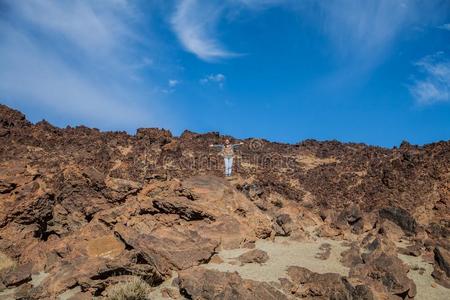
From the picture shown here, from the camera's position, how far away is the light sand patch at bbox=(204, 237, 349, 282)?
965 centimetres

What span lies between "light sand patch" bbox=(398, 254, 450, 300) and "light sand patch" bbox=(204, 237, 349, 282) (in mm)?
1494

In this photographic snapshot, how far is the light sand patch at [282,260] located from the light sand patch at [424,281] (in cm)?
149

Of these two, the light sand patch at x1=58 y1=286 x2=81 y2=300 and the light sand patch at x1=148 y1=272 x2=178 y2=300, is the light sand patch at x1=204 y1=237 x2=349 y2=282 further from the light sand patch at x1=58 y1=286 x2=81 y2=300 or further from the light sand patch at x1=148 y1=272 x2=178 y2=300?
the light sand patch at x1=58 y1=286 x2=81 y2=300

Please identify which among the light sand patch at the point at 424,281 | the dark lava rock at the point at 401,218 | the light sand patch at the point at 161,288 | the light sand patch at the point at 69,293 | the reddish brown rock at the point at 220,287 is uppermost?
the dark lava rock at the point at 401,218

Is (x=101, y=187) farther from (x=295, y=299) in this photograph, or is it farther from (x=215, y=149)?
(x=215, y=149)

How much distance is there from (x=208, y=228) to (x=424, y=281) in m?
5.21

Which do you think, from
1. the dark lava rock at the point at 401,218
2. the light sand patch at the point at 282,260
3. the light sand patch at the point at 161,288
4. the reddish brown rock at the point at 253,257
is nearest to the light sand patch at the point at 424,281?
the light sand patch at the point at 282,260

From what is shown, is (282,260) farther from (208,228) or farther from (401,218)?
(401,218)

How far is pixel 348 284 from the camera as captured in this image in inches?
310

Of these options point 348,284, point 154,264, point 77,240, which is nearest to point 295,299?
point 348,284

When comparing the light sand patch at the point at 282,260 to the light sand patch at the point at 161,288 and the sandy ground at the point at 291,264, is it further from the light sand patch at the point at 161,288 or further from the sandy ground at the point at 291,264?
the light sand patch at the point at 161,288

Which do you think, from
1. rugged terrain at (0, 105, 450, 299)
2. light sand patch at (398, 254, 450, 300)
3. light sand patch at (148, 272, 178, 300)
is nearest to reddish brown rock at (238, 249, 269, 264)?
rugged terrain at (0, 105, 450, 299)

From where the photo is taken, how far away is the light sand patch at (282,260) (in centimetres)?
965

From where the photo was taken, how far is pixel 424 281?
30.5ft
